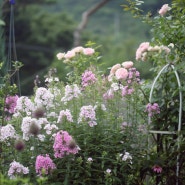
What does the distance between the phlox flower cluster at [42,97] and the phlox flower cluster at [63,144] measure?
287 mm

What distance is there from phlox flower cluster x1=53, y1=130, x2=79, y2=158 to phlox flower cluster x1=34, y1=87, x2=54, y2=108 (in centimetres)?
29

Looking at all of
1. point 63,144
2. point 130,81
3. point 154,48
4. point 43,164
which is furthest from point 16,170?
point 154,48

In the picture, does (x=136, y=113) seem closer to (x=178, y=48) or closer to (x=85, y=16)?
(x=178, y=48)

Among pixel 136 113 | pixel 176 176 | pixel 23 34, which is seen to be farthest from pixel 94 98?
pixel 23 34

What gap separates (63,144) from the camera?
2.33 meters

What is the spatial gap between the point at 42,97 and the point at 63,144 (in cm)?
35

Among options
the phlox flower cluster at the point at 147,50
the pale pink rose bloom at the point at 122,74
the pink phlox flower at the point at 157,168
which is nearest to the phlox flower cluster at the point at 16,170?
the pink phlox flower at the point at 157,168

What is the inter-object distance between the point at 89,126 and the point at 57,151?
27 centimetres

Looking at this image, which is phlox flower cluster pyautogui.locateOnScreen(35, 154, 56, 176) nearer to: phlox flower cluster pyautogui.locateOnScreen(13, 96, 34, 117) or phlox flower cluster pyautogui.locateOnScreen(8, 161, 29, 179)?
phlox flower cluster pyautogui.locateOnScreen(8, 161, 29, 179)

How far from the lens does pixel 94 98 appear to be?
9.22 ft

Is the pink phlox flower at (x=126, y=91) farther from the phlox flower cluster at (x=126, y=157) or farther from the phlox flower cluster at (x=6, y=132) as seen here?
the phlox flower cluster at (x=6, y=132)

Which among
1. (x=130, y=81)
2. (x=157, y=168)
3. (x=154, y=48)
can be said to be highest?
(x=154, y=48)

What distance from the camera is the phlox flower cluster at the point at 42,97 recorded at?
2.55 m

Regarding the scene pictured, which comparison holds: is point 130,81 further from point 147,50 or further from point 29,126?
point 29,126
